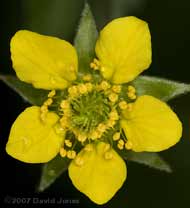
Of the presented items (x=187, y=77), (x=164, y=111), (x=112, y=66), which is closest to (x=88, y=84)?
(x=112, y=66)

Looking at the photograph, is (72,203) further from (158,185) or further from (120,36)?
(120,36)

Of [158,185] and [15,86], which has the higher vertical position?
[15,86]

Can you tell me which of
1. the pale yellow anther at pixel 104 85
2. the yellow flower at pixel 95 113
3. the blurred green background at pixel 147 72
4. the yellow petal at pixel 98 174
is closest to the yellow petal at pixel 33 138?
the yellow flower at pixel 95 113

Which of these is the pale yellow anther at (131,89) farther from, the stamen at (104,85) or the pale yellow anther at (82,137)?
the pale yellow anther at (82,137)

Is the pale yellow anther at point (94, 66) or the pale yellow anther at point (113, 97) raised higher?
the pale yellow anther at point (94, 66)

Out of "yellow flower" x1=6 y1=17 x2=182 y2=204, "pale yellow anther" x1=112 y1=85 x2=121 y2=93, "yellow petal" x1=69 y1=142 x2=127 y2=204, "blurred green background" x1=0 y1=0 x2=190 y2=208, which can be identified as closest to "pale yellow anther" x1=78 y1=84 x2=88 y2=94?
"yellow flower" x1=6 y1=17 x2=182 y2=204

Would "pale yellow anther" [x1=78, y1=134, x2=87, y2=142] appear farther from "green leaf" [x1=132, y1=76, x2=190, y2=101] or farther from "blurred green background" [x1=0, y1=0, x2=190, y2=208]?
"blurred green background" [x1=0, y1=0, x2=190, y2=208]
